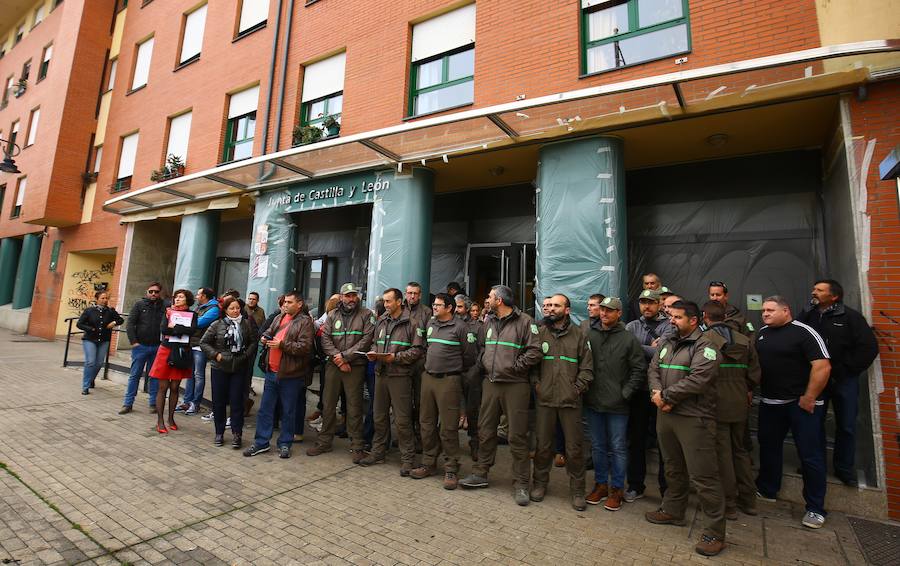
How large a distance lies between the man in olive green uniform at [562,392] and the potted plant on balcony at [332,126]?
6797mm

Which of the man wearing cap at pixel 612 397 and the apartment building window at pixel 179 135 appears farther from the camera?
the apartment building window at pixel 179 135

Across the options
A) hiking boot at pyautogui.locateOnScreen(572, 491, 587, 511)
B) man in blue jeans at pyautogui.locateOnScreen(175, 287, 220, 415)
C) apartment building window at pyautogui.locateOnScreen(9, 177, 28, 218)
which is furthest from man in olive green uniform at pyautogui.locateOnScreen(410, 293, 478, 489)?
apartment building window at pyautogui.locateOnScreen(9, 177, 28, 218)

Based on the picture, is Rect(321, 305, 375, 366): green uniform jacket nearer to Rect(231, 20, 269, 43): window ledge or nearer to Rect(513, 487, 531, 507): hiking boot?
Rect(513, 487, 531, 507): hiking boot

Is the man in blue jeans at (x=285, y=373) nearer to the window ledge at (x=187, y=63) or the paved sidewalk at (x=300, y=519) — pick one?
A: the paved sidewalk at (x=300, y=519)

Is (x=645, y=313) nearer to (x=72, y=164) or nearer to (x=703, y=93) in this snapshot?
(x=703, y=93)

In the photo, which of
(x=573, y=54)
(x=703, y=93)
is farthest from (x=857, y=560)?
(x=573, y=54)

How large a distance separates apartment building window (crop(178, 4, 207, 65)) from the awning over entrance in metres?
6.25

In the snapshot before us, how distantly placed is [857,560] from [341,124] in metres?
9.42

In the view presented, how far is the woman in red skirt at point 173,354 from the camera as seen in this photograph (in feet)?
19.3

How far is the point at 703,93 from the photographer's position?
190 inches

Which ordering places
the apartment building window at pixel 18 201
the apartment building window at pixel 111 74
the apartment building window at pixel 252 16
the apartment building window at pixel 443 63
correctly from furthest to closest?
the apartment building window at pixel 18 201 → the apartment building window at pixel 111 74 → the apartment building window at pixel 252 16 → the apartment building window at pixel 443 63

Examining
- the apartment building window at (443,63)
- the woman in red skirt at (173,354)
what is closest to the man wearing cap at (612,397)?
the apartment building window at (443,63)

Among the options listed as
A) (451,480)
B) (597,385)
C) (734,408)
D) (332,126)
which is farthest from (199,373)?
(734,408)

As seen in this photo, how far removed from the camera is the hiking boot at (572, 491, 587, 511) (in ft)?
12.9
